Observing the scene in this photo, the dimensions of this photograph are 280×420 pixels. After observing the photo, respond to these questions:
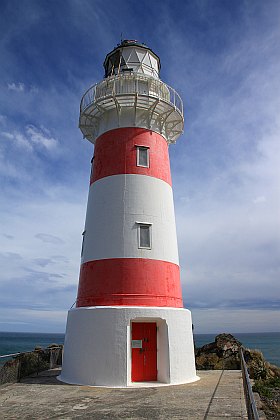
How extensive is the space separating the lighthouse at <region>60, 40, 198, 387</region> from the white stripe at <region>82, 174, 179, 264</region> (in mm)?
36

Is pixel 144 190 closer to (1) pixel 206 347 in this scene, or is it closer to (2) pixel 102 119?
(2) pixel 102 119

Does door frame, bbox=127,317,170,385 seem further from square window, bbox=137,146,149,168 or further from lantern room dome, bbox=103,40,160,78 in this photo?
lantern room dome, bbox=103,40,160,78

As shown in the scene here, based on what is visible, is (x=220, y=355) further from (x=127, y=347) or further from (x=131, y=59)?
(x=131, y=59)

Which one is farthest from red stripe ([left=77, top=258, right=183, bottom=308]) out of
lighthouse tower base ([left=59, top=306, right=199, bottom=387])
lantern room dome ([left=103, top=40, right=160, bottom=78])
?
lantern room dome ([left=103, top=40, right=160, bottom=78])

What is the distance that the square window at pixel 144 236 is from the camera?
1212cm

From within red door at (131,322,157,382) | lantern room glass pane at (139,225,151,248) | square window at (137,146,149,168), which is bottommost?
red door at (131,322,157,382)

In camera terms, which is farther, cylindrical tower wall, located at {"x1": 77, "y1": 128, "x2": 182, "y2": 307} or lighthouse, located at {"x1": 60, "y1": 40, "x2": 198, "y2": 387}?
cylindrical tower wall, located at {"x1": 77, "y1": 128, "x2": 182, "y2": 307}

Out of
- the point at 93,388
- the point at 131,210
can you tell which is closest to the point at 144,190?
the point at 131,210

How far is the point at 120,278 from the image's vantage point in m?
11.6

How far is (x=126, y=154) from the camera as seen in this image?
13141 mm

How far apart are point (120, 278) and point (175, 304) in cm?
223

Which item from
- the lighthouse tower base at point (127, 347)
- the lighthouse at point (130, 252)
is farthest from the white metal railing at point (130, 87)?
the lighthouse tower base at point (127, 347)

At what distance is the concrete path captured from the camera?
7.39 metres

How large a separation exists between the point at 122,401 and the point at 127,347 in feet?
6.84
